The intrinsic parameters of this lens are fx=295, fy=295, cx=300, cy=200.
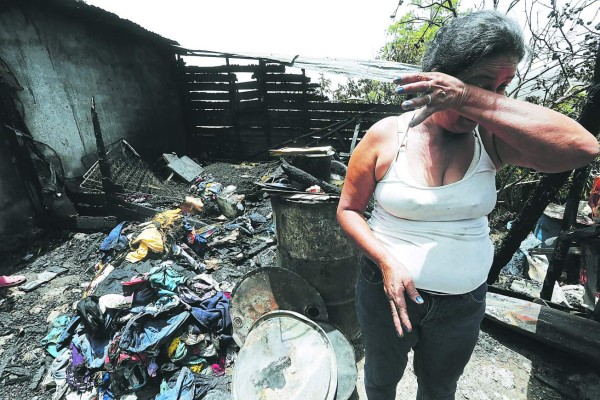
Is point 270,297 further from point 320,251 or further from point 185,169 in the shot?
point 185,169

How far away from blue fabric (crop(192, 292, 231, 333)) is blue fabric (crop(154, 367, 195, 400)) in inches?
18.8

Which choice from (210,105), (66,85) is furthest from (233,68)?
(66,85)

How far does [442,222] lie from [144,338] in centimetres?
282

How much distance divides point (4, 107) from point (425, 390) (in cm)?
717

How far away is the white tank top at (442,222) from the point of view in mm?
1271

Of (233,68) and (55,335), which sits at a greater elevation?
(233,68)

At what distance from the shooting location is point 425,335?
56.7 inches

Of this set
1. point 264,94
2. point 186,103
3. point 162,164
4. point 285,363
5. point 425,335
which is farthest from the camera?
point 186,103

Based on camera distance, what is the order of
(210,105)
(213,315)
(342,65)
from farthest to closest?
(210,105) < (342,65) < (213,315)

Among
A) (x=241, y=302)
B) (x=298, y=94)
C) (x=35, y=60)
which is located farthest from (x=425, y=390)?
(x=298, y=94)

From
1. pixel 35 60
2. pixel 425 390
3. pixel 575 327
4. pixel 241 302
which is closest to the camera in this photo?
pixel 425 390

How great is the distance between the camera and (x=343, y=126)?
9227 millimetres

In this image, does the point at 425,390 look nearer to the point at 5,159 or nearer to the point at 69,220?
the point at 69,220

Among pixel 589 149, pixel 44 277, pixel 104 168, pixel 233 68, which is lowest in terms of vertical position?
pixel 44 277
